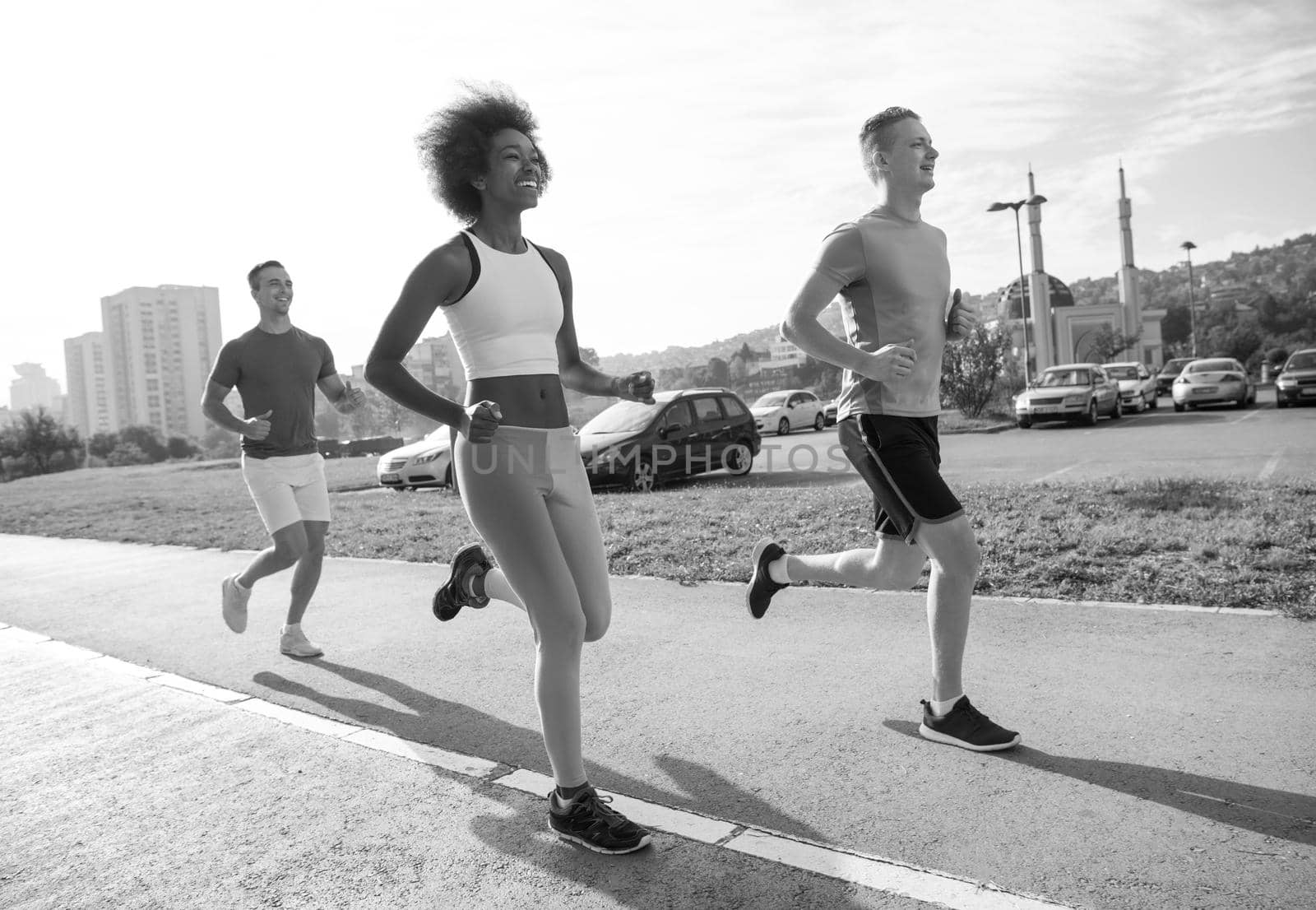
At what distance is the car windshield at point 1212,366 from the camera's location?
31.1m

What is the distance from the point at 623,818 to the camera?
9.69 ft

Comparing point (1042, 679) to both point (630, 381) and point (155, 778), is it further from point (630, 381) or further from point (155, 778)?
point (155, 778)

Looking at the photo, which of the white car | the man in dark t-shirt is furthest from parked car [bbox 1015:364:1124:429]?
the man in dark t-shirt

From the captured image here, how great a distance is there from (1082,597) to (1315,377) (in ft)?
88.1

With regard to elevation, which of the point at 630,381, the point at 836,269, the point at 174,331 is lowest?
the point at 630,381

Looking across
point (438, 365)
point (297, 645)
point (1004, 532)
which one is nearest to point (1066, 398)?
point (1004, 532)

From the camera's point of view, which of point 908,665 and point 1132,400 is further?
point 1132,400

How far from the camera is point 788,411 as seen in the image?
32.8 metres

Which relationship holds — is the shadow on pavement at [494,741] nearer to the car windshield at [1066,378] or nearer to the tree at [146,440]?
the car windshield at [1066,378]

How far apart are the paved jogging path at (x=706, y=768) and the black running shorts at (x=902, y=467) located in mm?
816

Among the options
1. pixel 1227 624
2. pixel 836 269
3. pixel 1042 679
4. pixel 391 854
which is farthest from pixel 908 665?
pixel 391 854

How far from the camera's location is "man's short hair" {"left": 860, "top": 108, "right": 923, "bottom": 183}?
375 centimetres

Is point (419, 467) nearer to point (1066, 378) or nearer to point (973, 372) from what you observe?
point (1066, 378)

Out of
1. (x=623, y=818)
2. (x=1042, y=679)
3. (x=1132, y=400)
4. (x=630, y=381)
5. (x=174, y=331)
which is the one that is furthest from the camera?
(x=174, y=331)
